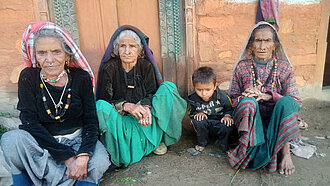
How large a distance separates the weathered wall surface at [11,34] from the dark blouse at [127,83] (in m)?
1.58

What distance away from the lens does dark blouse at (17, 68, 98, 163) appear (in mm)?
1996

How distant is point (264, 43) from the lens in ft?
8.64

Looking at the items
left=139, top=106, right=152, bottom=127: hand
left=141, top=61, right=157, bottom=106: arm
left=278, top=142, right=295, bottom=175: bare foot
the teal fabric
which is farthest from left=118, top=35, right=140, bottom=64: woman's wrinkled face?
left=278, top=142, right=295, bottom=175: bare foot

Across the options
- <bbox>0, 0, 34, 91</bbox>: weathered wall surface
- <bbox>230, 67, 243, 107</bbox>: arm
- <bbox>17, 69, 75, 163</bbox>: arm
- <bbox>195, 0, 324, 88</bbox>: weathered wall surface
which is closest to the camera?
<bbox>17, 69, 75, 163</bbox>: arm

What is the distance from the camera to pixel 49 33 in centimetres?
201

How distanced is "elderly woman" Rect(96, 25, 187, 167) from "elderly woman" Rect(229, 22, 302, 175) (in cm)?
73

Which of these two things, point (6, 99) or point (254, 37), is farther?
point (6, 99)

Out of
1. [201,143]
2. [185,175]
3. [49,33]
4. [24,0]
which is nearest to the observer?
[49,33]

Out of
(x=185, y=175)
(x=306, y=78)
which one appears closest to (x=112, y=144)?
(x=185, y=175)

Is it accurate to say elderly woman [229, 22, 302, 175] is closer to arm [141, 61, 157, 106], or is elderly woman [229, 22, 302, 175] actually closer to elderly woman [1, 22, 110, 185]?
arm [141, 61, 157, 106]

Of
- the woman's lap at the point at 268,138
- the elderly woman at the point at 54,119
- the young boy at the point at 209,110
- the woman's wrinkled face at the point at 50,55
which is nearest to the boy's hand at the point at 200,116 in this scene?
the young boy at the point at 209,110

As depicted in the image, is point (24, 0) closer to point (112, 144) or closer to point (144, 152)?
point (112, 144)

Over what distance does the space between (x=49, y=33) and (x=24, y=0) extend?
1722 mm

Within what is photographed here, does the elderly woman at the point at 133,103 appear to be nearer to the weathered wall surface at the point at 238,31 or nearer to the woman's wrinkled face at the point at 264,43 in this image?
the woman's wrinkled face at the point at 264,43
